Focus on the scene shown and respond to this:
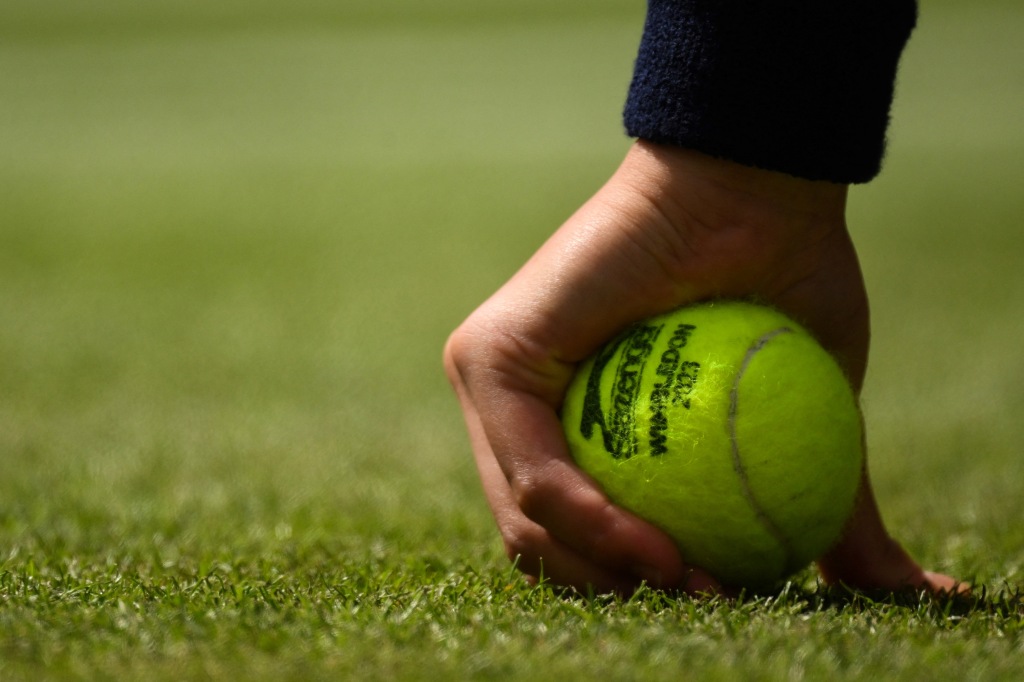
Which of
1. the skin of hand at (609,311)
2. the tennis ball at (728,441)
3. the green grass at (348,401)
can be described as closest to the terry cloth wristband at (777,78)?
the skin of hand at (609,311)

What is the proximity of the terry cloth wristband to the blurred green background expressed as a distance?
3.01ft

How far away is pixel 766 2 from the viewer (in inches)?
80.2

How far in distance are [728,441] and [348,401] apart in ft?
8.43

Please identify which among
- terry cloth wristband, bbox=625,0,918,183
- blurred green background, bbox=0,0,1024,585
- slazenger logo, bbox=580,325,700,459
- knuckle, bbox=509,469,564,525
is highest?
terry cloth wristband, bbox=625,0,918,183

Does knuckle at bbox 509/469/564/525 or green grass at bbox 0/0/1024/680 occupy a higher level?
knuckle at bbox 509/469/564/525

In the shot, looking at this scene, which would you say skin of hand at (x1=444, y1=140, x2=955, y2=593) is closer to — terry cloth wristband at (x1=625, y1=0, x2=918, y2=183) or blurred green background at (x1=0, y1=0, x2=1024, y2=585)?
terry cloth wristband at (x1=625, y1=0, x2=918, y2=183)

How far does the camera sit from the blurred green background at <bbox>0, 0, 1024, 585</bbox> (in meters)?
2.97

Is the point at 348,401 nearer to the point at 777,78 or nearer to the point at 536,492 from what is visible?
the point at 536,492

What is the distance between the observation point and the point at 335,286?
6.70 m

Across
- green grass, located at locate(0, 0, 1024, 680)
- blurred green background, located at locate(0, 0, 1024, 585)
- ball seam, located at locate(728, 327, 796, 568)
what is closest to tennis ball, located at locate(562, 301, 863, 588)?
ball seam, located at locate(728, 327, 796, 568)

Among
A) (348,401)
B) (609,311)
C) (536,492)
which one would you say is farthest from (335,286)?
(536,492)

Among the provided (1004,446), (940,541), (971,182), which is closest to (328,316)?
(1004,446)

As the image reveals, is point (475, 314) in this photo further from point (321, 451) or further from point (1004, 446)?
point (1004, 446)

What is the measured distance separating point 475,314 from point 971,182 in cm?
868
